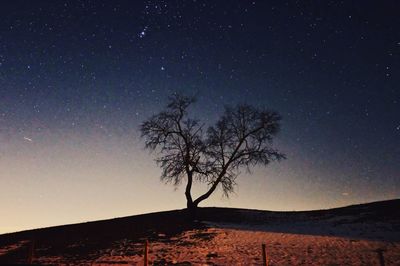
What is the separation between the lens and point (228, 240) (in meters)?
26.7

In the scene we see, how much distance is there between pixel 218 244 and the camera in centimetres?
2575

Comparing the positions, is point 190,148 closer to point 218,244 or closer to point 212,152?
point 212,152

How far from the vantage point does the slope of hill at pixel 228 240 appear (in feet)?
71.7

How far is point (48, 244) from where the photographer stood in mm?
29938

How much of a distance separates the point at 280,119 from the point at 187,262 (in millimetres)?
20105

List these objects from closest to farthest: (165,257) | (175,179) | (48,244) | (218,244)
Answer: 1. (165,257)
2. (218,244)
3. (48,244)
4. (175,179)

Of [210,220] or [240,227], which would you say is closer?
[240,227]

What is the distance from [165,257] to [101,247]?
6.47m

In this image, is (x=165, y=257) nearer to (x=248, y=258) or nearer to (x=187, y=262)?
(x=187, y=262)

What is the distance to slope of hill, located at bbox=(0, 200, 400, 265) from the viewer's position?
21844mm

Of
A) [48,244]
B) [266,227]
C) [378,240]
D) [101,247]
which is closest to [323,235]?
[378,240]

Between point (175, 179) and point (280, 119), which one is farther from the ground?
point (280, 119)

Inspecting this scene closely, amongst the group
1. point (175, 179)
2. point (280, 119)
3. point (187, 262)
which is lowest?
point (187, 262)

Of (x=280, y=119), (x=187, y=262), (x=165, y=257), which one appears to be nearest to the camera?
(x=187, y=262)
